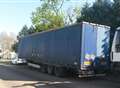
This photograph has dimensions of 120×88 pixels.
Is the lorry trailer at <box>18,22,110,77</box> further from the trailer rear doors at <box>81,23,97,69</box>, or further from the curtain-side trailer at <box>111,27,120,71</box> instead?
the curtain-side trailer at <box>111,27,120,71</box>

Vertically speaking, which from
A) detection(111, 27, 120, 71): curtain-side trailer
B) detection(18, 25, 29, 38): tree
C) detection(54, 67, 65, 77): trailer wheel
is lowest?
detection(54, 67, 65, 77): trailer wheel

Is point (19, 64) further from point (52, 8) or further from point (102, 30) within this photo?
point (102, 30)

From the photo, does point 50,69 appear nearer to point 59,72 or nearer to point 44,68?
point 44,68

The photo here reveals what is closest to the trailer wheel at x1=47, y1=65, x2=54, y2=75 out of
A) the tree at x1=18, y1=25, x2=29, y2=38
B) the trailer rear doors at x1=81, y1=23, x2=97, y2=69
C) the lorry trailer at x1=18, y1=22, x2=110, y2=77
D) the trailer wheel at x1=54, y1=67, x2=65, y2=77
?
the lorry trailer at x1=18, y1=22, x2=110, y2=77

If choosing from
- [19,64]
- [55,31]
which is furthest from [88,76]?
[19,64]

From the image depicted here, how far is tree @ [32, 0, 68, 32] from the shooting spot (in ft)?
172

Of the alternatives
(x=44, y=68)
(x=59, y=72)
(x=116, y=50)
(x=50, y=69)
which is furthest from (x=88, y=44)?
(x=44, y=68)

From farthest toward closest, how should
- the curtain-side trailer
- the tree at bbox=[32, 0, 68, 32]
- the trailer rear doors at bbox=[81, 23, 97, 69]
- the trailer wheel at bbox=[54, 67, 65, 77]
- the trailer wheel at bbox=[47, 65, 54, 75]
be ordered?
the tree at bbox=[32, 0, 68, 32], the trailer wheel at bbox=[47, 65, 54, 75], the trailer wheel at bbox=[54, 67, 65, 77], the trailer rear doors at bbox=[81, 23, 97, 69], the curtain-side trailer

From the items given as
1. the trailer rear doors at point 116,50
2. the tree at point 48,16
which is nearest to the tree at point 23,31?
the tree at point 48,16

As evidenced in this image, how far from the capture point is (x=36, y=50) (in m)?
30.4

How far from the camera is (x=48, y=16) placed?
52.5 m

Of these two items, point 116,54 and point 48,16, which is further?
point 48,16

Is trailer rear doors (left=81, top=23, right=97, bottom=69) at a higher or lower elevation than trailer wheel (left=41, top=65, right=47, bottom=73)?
higher

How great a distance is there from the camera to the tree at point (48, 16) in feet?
172
